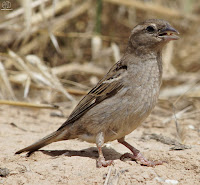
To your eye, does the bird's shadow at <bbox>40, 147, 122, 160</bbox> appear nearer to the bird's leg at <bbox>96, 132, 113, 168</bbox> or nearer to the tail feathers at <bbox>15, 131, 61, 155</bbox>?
the tail feathers at <bbox>15, 131, 61, 155</bbox>

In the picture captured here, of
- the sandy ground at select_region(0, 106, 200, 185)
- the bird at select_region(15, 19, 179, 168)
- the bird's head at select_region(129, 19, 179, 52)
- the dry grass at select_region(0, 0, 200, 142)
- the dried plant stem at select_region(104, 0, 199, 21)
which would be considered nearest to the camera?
the sandy ground at select_region(0, 106, 200, 185)

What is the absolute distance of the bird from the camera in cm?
378

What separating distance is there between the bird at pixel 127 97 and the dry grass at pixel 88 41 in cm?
277

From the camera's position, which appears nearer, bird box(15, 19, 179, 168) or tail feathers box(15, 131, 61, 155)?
bird box(15, 19, 179, 168)

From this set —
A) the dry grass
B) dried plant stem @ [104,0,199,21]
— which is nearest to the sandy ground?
the dry grass

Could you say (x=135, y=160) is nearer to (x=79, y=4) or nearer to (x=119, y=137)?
(x=119, y=137)

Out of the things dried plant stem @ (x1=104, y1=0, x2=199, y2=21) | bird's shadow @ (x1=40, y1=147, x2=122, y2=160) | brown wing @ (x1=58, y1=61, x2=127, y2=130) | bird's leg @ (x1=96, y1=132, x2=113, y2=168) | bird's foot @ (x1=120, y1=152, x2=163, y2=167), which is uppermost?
dried plant stem @ (x1=104, y1=0, x2=199, y2=21)

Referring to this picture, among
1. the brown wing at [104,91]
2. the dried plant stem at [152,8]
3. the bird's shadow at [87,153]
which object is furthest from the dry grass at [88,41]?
the brown wing at [104,91]

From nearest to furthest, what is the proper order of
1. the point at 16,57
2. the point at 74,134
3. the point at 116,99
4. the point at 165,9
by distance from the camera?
the point at 116,99 < the point at 74,134 < the point at 16,57 < the point at 165,9

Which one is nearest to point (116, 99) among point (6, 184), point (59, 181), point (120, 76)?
point (120, 76)

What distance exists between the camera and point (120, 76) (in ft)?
13.0

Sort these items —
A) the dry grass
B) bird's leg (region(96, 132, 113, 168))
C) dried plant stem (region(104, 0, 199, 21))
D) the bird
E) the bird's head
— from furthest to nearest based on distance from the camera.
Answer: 1. dried plant stem (region(104, 0, 199, 21))
2. the dry grass
3. the bird's head
4. the bird
5. bird's leg (region(96, 132, 113, 168))

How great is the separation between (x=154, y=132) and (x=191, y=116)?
0.88 metres

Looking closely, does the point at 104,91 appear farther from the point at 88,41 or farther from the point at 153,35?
the point at 88,41
